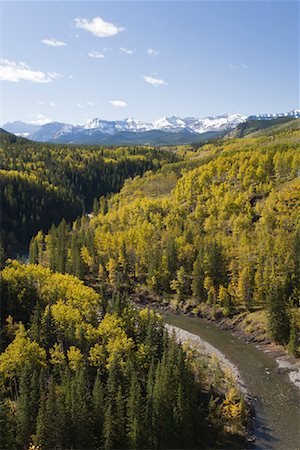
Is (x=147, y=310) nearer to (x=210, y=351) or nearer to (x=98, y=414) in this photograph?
(x=210, y=351)

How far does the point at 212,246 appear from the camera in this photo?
398 feet

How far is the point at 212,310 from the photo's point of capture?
112375 millimetres

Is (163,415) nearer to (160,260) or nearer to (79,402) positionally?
(79,402)

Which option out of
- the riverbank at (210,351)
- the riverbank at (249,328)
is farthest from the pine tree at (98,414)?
the riverbank at (249,328)

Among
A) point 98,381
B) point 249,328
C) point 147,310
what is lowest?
point 249,328

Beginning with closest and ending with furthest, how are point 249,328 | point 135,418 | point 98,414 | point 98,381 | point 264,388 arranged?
point 135,418
point 98,414
point 98,381
point 264,388
point 249,328

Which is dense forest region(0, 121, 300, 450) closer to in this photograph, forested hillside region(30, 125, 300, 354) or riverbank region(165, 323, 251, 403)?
forested hillside region(30, 125, 300, 354)

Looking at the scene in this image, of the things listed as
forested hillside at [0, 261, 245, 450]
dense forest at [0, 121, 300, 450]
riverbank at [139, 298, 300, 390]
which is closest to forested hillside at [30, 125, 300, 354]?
dense forest at [0, 121, 300, 450]

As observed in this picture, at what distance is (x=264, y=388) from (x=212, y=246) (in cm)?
4909

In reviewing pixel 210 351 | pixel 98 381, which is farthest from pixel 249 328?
pixel 98 381

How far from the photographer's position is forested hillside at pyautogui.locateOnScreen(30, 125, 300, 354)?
10906 centimetres

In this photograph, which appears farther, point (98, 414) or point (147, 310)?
point (147, 310)

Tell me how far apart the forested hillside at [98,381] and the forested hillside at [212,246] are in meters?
30.9

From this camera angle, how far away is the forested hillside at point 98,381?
2192 inches
